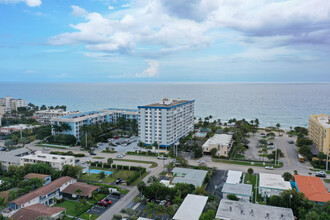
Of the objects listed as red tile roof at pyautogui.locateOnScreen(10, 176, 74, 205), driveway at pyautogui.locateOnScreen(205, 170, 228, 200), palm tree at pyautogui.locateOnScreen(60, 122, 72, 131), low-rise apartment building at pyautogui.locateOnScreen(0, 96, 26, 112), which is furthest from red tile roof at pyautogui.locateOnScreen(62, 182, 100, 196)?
low-rise apartment building at pyautogui.locateOnScreen(0, 96, 26, 112)

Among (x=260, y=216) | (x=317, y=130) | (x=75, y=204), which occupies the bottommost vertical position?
(x=75, y=204)

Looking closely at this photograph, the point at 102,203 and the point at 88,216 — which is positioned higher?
the point at 102,203

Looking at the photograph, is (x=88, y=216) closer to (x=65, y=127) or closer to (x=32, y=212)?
(x=32, y=212)

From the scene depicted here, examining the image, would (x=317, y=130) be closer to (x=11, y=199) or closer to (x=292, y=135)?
(x=292, y=135)

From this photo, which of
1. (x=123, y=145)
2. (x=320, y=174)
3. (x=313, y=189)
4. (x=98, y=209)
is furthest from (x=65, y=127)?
(x=320, y=174)

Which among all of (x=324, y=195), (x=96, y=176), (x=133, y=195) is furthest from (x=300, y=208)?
(x=96, y=176)

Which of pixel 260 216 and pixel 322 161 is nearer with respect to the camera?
pixel 260 216

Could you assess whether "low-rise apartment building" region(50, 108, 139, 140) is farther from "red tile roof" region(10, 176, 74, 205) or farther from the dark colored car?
the dark colored car
